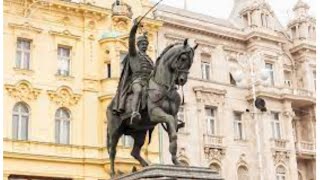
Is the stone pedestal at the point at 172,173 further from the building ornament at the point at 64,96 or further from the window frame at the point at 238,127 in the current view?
the window frame at the point at 238,127

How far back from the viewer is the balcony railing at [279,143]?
35812 millimetres

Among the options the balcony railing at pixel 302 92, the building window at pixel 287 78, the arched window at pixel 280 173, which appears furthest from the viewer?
the building window at pixel 287 78

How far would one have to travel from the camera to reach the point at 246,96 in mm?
36375

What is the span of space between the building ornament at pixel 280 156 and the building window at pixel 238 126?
210cm

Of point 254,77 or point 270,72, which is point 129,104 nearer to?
point 254,77

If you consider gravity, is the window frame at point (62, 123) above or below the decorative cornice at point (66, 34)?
below

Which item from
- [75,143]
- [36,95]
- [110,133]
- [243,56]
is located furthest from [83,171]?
[110,133]

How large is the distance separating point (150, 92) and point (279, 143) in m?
27.3

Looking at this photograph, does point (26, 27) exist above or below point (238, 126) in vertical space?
above

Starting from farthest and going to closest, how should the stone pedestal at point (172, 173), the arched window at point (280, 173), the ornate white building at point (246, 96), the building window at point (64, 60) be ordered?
the arched window at point (280, 173), the ornate white building at point (246, 96), the building window at point (64, 60), the stone pedestal at point (172, 173)

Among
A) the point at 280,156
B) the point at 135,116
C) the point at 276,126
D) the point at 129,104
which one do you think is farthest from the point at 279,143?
the point at 135,116

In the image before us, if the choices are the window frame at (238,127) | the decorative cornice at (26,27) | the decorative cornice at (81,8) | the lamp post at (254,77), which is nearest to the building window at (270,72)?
the lamp post at (254,77)

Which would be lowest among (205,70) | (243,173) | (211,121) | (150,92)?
(150,92)

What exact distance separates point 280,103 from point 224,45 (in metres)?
4.76
